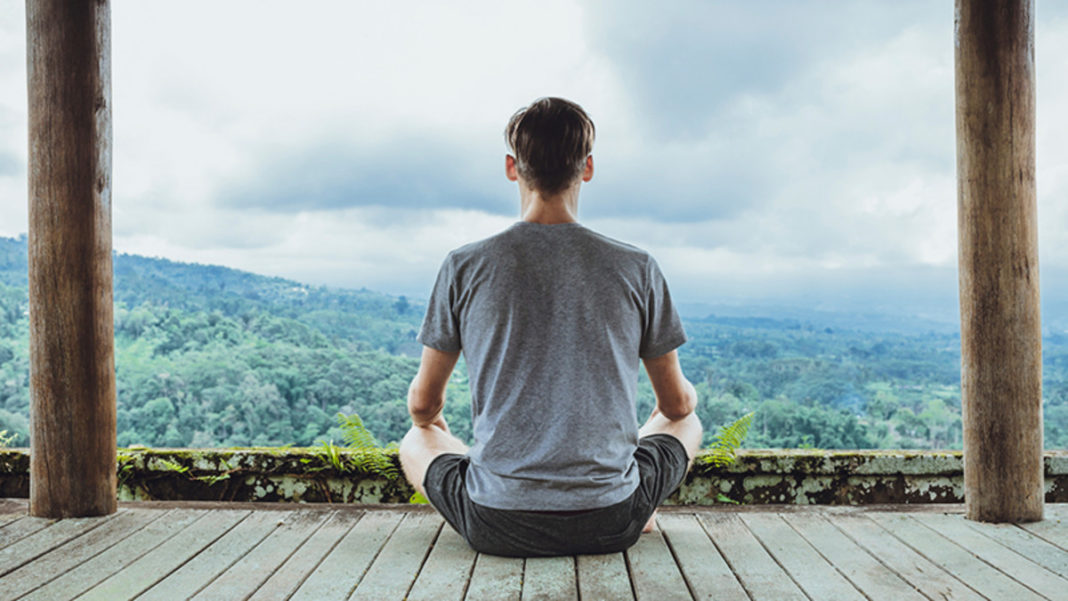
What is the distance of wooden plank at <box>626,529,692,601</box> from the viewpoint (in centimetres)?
182

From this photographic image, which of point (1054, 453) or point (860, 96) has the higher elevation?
point (860, 96)

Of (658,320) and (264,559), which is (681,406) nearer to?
(658,320)

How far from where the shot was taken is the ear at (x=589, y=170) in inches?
80.0

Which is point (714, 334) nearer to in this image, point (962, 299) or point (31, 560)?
point (962, 299)

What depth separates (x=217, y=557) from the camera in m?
2.13

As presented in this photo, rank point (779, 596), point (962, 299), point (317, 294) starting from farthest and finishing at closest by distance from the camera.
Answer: point (317, 294)
point (962, 299)
point (779, 596)

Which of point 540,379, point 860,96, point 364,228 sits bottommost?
point 540,379

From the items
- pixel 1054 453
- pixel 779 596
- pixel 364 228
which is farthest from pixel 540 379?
pixel 364 228

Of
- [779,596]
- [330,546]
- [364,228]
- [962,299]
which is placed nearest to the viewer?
[779,596]

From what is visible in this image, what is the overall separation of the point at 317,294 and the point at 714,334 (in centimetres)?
543

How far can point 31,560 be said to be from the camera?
210 centimetres

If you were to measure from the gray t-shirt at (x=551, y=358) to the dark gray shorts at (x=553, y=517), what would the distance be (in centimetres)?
7

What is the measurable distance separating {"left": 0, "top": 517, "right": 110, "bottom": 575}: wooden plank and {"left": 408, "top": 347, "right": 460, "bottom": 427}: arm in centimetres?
123

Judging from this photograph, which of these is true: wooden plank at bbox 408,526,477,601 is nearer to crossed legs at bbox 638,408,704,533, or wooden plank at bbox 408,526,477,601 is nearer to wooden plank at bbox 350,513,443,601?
wooden plank at bbox 350,513,443,601
